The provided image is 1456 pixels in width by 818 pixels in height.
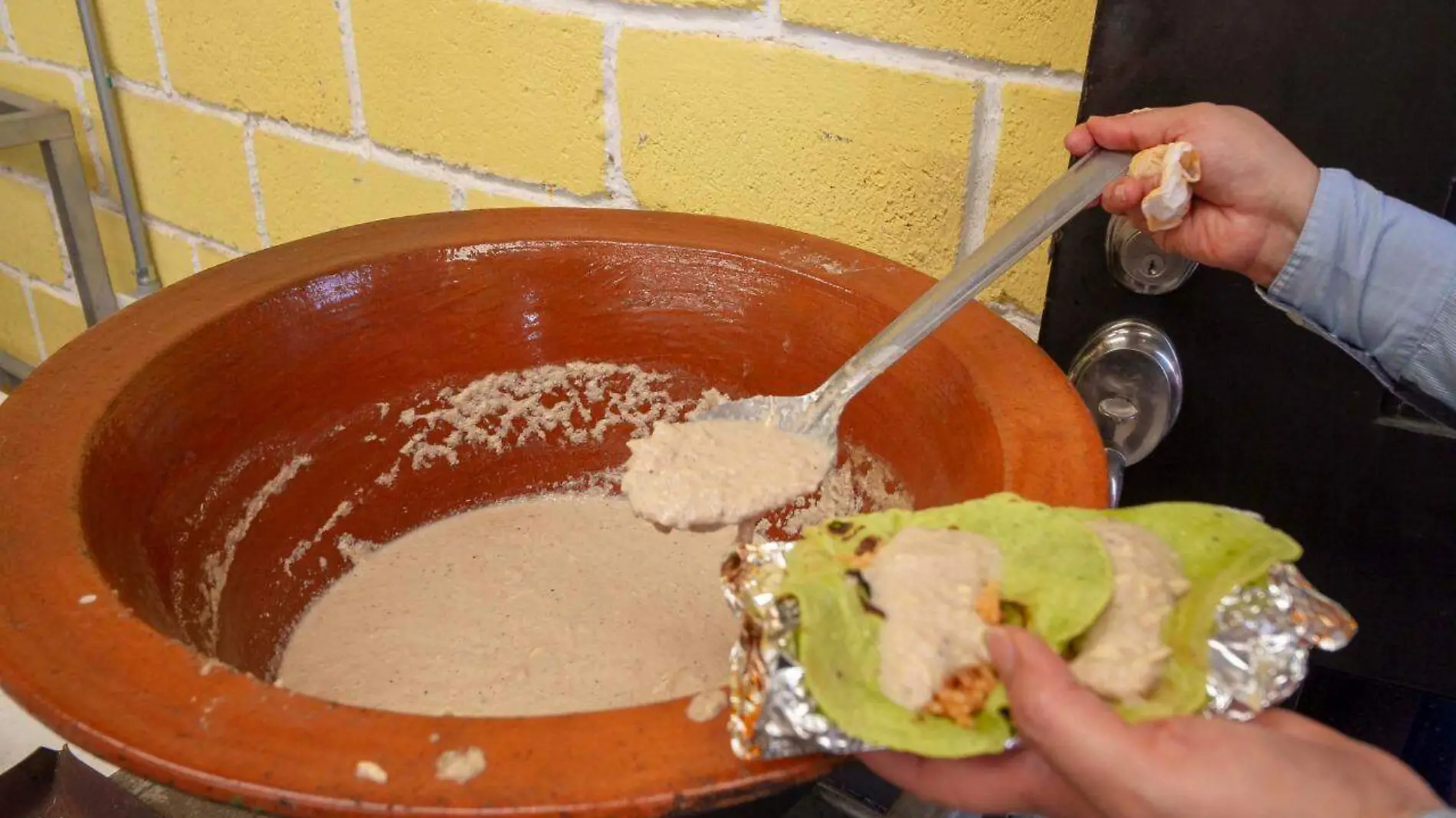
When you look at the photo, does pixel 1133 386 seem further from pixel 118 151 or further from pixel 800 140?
pixel 118 151

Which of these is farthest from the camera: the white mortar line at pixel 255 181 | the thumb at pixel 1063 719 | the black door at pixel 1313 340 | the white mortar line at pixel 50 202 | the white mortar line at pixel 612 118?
the white mortar line at pixel 50 202

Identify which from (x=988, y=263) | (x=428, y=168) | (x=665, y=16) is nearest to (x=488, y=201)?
(x=428, y=168)

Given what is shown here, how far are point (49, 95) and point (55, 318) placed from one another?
363 mm

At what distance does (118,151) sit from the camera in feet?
4.31

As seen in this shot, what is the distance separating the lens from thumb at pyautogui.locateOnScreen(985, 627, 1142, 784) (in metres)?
0.34

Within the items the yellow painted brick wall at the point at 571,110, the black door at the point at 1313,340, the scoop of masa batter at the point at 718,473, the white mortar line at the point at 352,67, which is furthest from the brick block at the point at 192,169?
→ the black door at the point at 1313,340

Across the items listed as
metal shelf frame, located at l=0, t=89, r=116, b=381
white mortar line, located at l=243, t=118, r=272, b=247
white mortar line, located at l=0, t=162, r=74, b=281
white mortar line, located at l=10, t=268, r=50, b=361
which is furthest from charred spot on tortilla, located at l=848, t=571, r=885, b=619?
white mortar line, located at l=10, t=268, r=50, b=361

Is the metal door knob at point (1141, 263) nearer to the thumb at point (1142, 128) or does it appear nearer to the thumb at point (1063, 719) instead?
the thumb at point (1142, 128)

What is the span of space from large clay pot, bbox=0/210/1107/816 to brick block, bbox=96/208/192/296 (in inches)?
31.4

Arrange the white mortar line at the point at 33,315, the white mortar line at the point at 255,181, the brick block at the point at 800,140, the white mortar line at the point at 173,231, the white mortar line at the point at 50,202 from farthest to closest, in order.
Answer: the white mortar line at the point at 33,315, the white mortar line at the point at 50,202, the white mortar line at the point at 173,231, the white mortar line at the point at 255,181, the brick block at the point at 800,140

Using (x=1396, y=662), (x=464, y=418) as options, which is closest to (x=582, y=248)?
(x=464, y=418)

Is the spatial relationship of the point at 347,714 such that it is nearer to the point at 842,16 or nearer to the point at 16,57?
the point at 842,16

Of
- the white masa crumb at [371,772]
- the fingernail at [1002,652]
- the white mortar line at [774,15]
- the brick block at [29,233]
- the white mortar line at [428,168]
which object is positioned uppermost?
the white mortar line at [774,15]

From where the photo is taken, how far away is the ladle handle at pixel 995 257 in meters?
0.57
